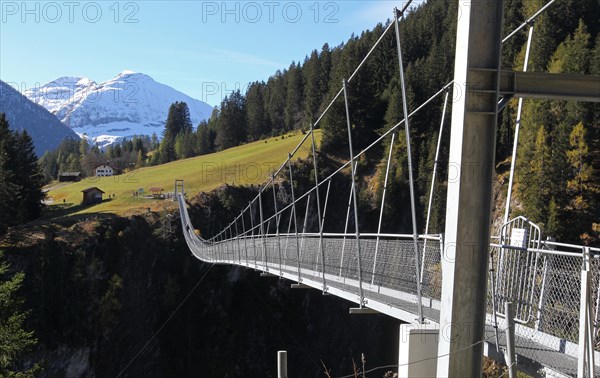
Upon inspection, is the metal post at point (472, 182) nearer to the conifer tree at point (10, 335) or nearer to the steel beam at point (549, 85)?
the steel beam at point (549, 85)

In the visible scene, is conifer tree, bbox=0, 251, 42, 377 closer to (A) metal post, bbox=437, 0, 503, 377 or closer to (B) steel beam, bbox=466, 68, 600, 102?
(A) metal post, bbox=437, 0, 503, 377

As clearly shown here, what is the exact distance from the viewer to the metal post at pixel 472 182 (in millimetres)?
2648

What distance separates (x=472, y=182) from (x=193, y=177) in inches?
1494

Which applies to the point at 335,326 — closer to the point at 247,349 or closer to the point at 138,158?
the point at 247,349

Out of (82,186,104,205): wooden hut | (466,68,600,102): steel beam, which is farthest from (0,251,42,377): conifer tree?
(82,186,104,205): wooden hut

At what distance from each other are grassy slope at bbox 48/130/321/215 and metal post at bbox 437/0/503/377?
95.9ft

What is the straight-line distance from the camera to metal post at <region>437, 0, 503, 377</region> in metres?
2.65

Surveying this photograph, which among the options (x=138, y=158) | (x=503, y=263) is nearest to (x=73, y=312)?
(x=503, y=263)

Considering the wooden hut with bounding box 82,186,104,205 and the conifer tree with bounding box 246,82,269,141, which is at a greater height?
the conifer tree with bounding box 246,82,269,141

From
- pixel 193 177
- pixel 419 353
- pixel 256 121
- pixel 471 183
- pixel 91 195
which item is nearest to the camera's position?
pixel 471 183

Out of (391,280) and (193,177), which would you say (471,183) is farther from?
(193,177)

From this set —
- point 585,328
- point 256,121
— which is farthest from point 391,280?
point 256,121

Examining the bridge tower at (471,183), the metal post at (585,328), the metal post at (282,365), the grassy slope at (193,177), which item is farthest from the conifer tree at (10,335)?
the grassy slope at (193,177)

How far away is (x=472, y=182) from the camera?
264 cm
